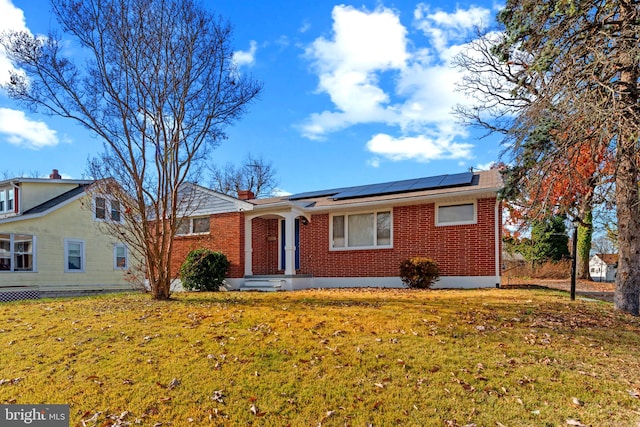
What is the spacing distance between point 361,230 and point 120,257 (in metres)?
14.6

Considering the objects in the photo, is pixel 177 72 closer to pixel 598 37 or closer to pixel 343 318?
pixel 343 318

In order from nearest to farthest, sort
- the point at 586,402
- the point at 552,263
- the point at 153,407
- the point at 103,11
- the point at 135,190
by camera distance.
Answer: the point at 586,402, the point at 153,407, the point at 103,11, the point at 135,190, the point at 552,263

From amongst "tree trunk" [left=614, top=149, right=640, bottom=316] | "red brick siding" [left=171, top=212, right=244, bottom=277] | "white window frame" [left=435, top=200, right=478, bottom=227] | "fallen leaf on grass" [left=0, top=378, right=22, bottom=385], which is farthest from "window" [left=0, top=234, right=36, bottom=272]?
"tree trunk" [left=614, top=149, right=640, bottom=316]

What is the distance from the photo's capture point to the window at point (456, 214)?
12.6 meters

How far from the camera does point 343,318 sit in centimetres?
707

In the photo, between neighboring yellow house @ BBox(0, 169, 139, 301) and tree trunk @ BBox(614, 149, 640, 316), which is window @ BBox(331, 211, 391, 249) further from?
neighboring yellow house @ BBox(0, 169, 139, 301)

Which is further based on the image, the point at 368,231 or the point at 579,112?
the point at 368,231

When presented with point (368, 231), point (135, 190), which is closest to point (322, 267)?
point (368, 231)

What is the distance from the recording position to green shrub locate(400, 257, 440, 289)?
12.4m

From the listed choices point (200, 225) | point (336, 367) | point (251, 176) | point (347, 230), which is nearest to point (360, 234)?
point (347, 230)

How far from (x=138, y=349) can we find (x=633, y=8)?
32.4 feet

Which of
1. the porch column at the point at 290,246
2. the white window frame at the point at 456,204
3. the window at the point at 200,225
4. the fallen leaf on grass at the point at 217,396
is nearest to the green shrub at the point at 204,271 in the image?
the porch column at the point at 290,246

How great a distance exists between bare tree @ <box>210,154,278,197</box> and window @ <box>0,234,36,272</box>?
20837 mm

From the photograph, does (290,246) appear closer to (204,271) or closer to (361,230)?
(361,230)
